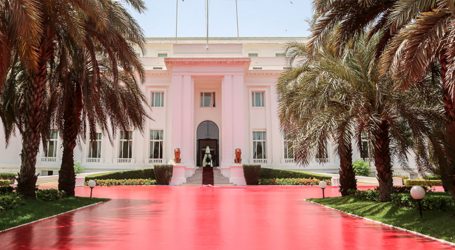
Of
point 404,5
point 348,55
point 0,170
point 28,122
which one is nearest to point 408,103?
point 348,55

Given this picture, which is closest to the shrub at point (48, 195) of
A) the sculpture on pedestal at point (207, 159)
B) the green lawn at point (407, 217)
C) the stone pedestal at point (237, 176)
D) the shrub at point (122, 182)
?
the green lawn at point (407, 217)

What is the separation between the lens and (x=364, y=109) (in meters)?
11.5

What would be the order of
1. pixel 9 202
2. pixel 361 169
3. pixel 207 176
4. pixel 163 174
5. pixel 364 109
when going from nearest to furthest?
pixel 9 202, pixel 364 109, pixel 163 174, pixel 207 176, pixel 361 169

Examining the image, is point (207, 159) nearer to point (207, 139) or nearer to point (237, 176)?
A: point (207, 139)

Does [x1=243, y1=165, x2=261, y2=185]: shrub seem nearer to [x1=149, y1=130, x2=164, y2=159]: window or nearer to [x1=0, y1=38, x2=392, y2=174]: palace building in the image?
[x1=0, y1=38, x2=392, y2=174]: palace building

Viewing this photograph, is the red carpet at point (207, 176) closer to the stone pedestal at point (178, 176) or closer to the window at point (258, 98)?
the stone pedestal at point (178, 176)

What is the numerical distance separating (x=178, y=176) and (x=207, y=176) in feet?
8.42

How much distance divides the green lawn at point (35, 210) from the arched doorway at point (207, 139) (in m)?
21.0

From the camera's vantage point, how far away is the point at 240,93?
32.7m

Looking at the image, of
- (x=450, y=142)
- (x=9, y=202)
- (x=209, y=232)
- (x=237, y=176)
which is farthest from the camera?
(x=237, y=176)

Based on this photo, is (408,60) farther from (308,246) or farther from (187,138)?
(187,138)

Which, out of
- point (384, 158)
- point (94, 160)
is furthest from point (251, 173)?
point (384, 158)

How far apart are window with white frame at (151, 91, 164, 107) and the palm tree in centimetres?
1970

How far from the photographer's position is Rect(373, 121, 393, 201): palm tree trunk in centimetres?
1215
